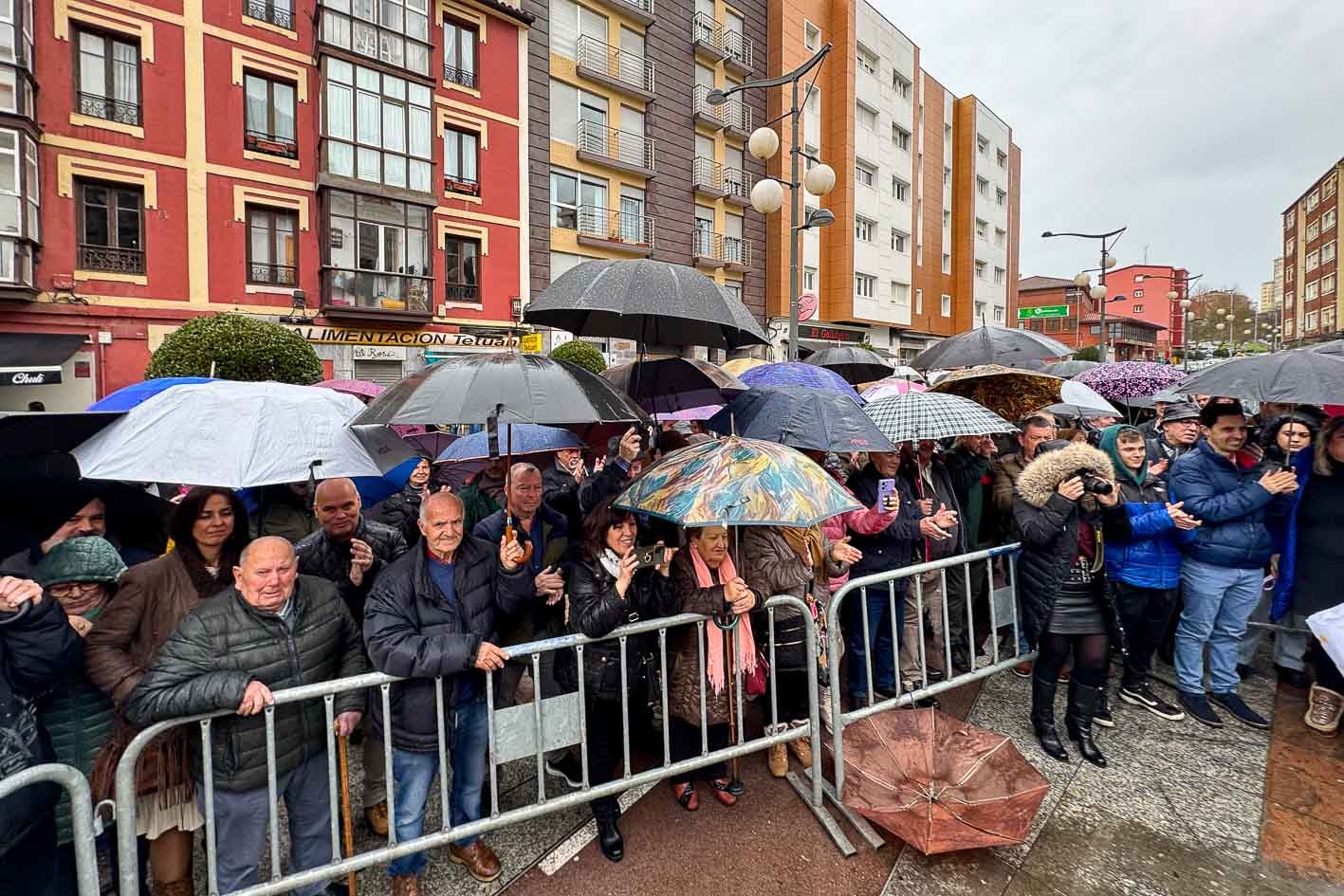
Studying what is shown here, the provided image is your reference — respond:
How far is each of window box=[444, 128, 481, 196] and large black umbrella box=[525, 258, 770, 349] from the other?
17.4 m

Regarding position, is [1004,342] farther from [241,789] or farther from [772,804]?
[241,789]

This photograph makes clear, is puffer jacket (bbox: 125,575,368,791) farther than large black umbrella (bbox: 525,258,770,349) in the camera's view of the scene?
No

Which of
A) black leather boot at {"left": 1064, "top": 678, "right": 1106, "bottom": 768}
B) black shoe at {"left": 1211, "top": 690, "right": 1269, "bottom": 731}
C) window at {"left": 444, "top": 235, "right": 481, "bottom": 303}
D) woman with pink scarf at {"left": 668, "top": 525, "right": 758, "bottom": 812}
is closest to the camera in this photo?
woman with pink scarf at {"left": 668, "top": 525, "right": 758, "bottom": 812}

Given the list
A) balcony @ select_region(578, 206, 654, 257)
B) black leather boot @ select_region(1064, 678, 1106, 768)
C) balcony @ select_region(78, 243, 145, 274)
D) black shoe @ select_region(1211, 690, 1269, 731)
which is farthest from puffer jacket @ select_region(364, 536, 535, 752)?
balcony @ select_region(578, 206, 654, 257)

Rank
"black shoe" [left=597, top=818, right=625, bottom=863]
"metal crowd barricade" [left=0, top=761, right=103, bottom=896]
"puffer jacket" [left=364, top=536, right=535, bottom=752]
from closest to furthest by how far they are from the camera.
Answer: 1. "metal crowd barricade" [left=0, top=761, right=103, bottom=896]
2. "puffer jacket" [left=364, top=536, right=535, bottom=752]
3. "black shoe" [left=597, top=818, right=625, bottom=863]

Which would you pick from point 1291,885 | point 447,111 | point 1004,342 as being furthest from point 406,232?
point 1291,885

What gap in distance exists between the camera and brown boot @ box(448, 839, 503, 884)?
111 inches

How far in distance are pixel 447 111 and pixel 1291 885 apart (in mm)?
22034

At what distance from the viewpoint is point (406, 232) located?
17719mm

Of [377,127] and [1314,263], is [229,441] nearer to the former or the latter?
[377,127]

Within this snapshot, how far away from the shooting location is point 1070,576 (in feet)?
12.0

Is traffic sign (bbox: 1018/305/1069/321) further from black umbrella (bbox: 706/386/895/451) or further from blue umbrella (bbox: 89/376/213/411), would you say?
blue umbrella (bbox: 89/376/213/411)

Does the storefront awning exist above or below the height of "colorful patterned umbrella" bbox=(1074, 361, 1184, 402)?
above

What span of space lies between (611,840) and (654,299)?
8.76 ft
